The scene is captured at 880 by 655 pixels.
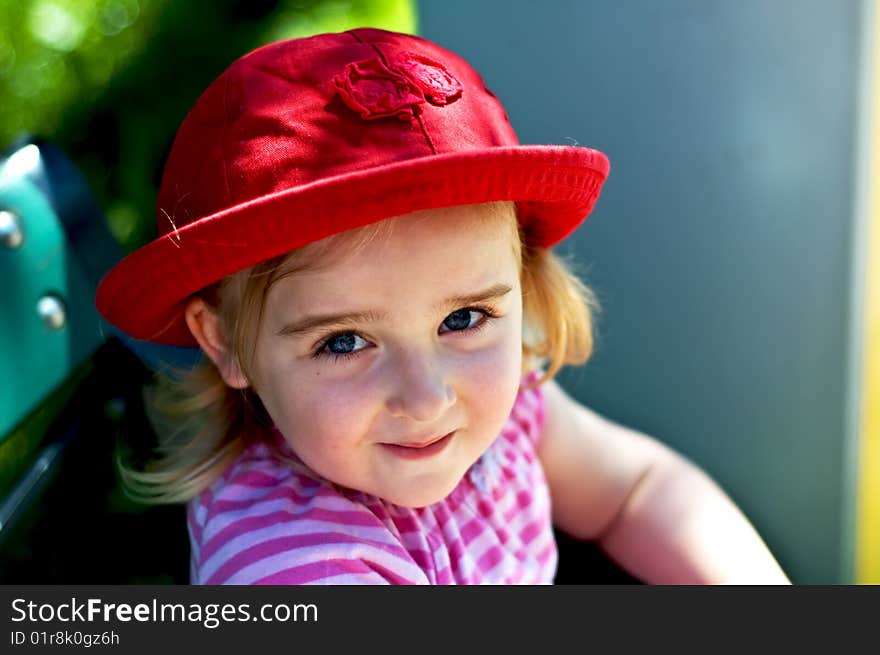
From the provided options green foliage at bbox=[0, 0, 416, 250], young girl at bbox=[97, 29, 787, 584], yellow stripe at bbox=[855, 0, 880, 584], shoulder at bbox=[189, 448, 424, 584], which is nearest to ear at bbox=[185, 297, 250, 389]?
young girl at bbox=[97, 29, 787, 584]

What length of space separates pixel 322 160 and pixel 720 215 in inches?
28.8

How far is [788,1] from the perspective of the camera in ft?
4.54

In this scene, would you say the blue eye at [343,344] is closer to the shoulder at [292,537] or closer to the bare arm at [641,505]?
the shoulder at [292,537]

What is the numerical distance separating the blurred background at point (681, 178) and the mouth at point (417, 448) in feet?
1.32

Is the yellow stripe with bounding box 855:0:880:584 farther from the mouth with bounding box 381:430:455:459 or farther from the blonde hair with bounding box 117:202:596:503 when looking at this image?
the mouth with bounding box 381:430:455:459

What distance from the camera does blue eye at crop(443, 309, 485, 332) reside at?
1046mm

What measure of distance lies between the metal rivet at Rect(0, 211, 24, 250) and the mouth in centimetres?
44

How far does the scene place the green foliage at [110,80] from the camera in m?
1.41

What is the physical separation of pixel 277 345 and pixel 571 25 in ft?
2.34

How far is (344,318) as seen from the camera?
0.98 metres

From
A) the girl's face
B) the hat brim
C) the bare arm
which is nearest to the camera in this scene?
the hat brim

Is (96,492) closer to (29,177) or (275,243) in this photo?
(29,177)

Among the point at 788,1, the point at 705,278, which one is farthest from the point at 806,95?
the point at 705,278

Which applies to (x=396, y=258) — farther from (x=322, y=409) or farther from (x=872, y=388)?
(x=872, y=388)
